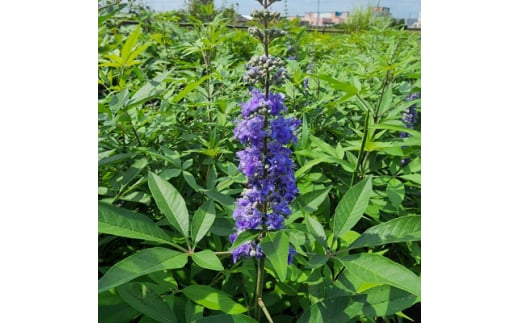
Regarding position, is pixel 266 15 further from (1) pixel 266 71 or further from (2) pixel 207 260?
(2) pixel 207 260

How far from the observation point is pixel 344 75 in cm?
250

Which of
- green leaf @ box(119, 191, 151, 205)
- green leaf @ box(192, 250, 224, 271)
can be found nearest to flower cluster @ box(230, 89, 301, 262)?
green leaf @ box(192, 250, 224, 271)

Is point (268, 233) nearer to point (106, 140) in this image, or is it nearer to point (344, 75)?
point (106, 140)

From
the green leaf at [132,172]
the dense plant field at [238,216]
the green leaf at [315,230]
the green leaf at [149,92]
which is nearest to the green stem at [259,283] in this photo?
the dense plant field at [238,216]

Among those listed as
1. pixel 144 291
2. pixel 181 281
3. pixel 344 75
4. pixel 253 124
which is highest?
pixel 344 75

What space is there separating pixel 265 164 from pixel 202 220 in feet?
0.76

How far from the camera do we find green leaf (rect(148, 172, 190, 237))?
3.37 feet

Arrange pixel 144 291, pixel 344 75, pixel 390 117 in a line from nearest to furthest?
pixel 144 291
pixel 390 117
pixel 344 75

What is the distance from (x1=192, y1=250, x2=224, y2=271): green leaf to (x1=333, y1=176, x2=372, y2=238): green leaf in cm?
33

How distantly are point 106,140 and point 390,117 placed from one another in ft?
4.07

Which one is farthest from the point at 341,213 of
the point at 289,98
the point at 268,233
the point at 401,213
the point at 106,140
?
the point at 289,98

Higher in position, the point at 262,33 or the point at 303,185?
the point at 262,33

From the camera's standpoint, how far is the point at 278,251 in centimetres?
84

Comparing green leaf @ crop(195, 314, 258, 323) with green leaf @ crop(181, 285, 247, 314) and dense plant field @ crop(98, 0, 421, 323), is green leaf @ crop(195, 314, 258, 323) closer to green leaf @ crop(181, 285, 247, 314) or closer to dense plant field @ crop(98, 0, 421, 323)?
dense plant field @ crop(98, 0, 421, 323)
